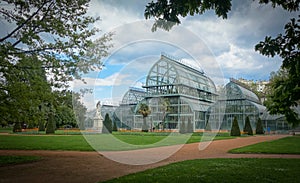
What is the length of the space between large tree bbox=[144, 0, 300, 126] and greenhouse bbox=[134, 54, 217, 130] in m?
37.0

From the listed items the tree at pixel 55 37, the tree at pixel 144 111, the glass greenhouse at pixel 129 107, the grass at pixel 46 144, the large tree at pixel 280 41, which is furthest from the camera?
the glass greenhouse at pixel 129 107

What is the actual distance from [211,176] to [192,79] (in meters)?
→ 41.3

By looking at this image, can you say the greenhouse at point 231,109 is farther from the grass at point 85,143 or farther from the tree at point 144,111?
the grass at point 85,143

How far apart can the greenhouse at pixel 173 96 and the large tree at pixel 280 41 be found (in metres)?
37.0

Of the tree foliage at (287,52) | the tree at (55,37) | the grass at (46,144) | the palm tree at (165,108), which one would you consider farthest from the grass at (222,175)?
the palm tree at (165,108)

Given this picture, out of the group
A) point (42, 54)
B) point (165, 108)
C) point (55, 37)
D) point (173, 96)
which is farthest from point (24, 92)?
point (173, 96)

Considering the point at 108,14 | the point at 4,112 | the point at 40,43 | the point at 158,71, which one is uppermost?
the point at 158,71

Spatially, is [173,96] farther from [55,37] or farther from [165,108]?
[55,37]

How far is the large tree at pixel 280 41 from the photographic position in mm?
5246

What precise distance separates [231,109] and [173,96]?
10483 mm

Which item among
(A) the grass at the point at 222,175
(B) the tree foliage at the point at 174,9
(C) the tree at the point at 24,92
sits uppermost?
(B) the tree foliage at the point at 174,9

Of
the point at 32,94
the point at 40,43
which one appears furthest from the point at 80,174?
the point at 40,43

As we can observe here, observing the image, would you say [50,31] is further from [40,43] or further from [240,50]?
[240,50]

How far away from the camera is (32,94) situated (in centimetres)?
858
